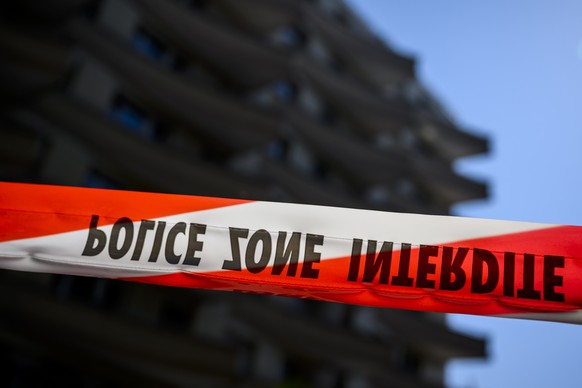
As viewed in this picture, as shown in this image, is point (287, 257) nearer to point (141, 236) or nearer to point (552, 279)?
point (141, 236)

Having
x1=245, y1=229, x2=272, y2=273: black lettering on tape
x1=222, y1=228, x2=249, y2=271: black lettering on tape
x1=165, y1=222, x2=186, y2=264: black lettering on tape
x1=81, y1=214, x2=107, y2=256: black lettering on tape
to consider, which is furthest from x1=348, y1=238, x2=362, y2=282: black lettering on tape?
x1=81, y1=214, x2=107, y2=256: black lettering on tape

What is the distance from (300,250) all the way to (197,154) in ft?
45.7

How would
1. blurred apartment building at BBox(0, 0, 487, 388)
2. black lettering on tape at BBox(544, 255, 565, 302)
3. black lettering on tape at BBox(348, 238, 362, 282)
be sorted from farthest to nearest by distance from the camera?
blurred apartment building at BBox(0, 0, 487, 388) → black lettering on tape at BBox(348, 238, 362, 282) → black lettering on tape at BBox(544, 255, 565, 302)

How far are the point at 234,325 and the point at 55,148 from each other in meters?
7.37

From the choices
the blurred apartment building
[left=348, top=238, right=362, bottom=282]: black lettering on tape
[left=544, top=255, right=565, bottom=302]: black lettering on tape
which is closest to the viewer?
[left=544, top=255, right=565, bottom=302]: black lettering on tape

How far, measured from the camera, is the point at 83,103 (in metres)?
12.4

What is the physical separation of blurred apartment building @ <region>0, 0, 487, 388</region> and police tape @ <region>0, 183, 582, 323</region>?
7.97m

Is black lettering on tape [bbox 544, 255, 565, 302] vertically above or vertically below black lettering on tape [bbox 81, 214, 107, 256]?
above

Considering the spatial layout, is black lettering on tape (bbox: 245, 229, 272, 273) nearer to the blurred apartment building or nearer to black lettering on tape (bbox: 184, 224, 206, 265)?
black lettering on tape (bbox: 184, 224, 206, 265)

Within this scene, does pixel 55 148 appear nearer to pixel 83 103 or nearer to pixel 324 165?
pixel 83 103

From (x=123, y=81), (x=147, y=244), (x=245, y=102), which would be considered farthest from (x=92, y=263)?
(x=245, y=102)

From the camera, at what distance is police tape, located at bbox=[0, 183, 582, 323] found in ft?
10.3

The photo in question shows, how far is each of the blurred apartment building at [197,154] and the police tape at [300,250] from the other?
7.97 meters

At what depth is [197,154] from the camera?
16.8 metres
